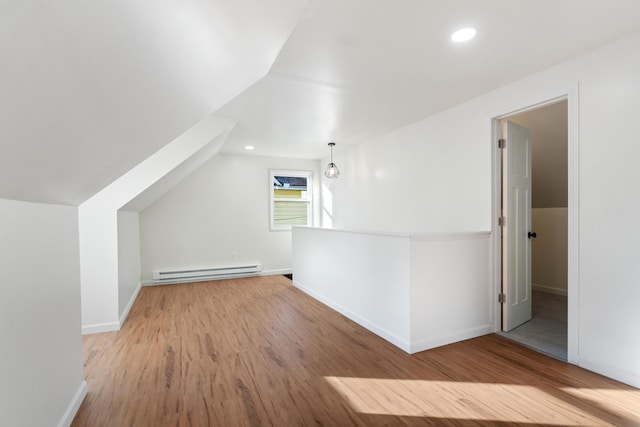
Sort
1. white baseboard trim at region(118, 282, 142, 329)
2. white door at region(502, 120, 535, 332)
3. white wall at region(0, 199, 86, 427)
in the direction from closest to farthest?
white wall at region(0, 199, 86, 427)
white door at region(502, 120, 535, 332)
white baseboard trim at region(118, 282, 142, 329)

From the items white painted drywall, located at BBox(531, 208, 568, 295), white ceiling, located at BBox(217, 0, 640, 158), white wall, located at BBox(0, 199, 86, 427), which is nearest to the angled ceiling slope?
white wall, located at BBox(0, 199, 86, 427)

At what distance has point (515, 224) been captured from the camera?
307 cm

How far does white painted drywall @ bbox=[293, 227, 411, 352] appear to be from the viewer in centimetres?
268

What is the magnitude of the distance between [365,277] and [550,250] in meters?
3.37

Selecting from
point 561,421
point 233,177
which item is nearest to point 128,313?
point 233,177

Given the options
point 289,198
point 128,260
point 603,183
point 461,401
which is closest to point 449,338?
point 461,401

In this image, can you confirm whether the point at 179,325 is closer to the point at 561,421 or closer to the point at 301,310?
the point at 301,310

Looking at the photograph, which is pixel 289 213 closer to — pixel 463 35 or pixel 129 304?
pixel 129 304

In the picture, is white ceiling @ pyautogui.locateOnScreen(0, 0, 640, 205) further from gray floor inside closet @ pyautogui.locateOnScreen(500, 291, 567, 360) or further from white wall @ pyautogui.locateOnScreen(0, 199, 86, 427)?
gray floor inside closet @ pyautogui.locateOnScreen(500, 291, 567, 360)

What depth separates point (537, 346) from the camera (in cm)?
265

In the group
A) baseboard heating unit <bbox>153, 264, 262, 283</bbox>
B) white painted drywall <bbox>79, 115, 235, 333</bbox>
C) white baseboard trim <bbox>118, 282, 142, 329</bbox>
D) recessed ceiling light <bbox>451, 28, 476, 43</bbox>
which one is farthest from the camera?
baseboard heating unit <bbox>153, 264, 262, 283</bbox>

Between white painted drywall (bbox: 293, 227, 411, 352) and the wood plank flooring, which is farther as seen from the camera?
white painted drywall (bbox: 293, 227, 411, 352)

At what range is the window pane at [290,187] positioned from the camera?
6.30 metres

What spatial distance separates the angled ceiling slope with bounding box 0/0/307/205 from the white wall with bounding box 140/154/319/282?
151 inches
